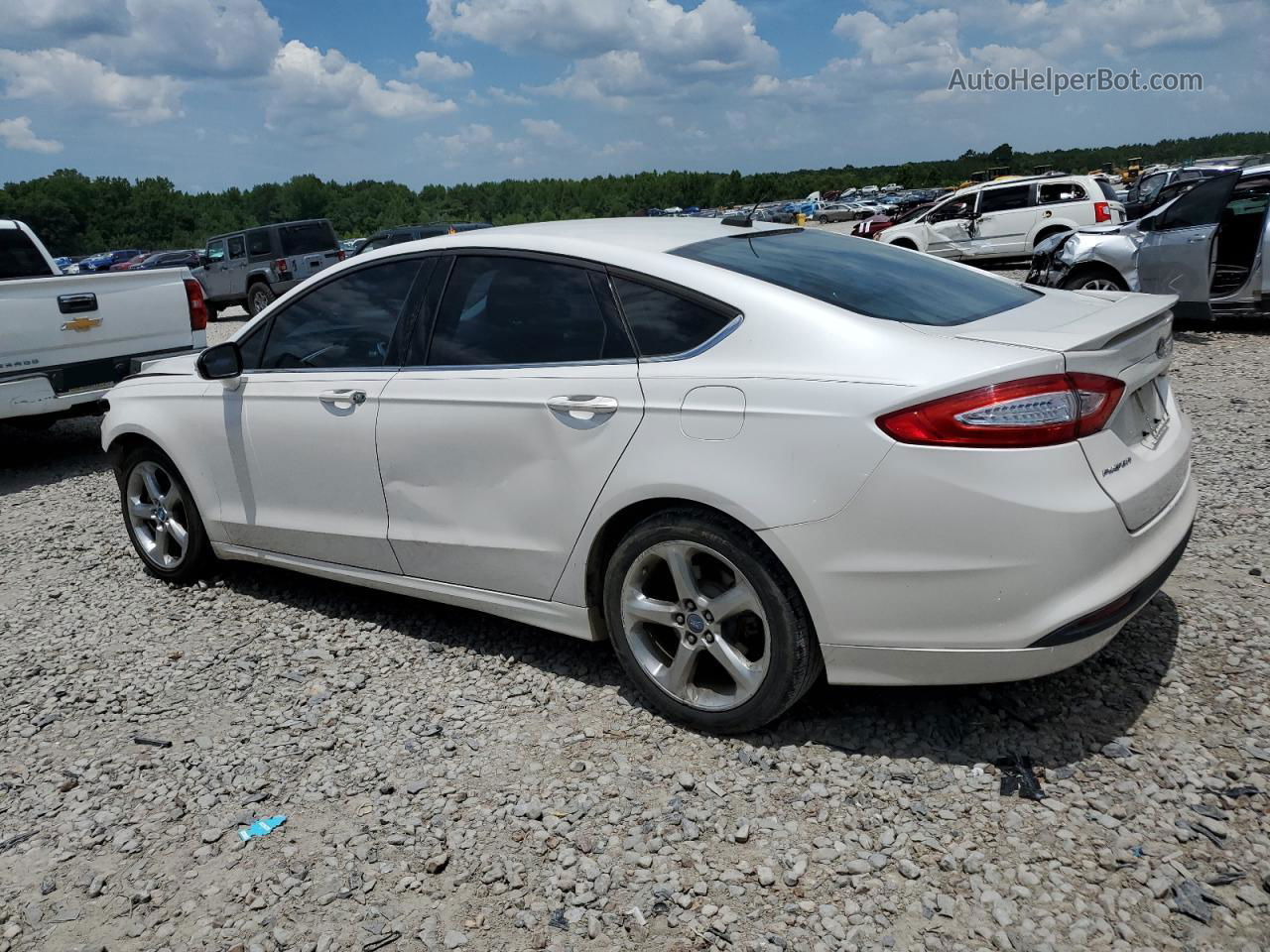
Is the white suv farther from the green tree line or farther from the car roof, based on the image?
the green tree line

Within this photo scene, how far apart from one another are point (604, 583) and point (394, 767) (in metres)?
0.90

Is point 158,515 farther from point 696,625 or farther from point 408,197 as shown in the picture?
point 408,197

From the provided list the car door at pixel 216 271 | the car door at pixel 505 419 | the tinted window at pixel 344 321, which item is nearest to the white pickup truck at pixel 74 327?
the tinted window at pixel 344 321

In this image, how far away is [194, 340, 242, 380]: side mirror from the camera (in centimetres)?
452

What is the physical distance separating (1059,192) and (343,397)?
20.0 metres

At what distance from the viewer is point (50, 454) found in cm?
889

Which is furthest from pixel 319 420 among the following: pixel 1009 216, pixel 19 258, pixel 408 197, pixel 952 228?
pixel 408 197

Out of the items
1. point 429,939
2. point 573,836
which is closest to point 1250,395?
point 573,836

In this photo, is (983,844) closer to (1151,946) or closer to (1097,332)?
(1151,946)

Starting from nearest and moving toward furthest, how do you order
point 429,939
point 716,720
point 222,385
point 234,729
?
point 429,939, point 716,720, point 234,729, point 222,385

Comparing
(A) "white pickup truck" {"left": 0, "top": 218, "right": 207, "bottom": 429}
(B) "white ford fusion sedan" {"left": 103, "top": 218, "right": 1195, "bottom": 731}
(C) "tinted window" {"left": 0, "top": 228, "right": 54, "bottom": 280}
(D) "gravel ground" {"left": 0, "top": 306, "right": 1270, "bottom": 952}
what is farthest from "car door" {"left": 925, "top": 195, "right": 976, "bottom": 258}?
(B) "white ford fusion sedan" {"left": 103, "top": 218, "right": 1195, "bottom": 731}

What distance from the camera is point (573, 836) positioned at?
2.88m

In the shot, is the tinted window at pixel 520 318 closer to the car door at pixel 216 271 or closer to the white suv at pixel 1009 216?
the white suv at pixel 1009 216

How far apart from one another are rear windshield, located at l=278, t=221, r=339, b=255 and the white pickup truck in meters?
13.3
